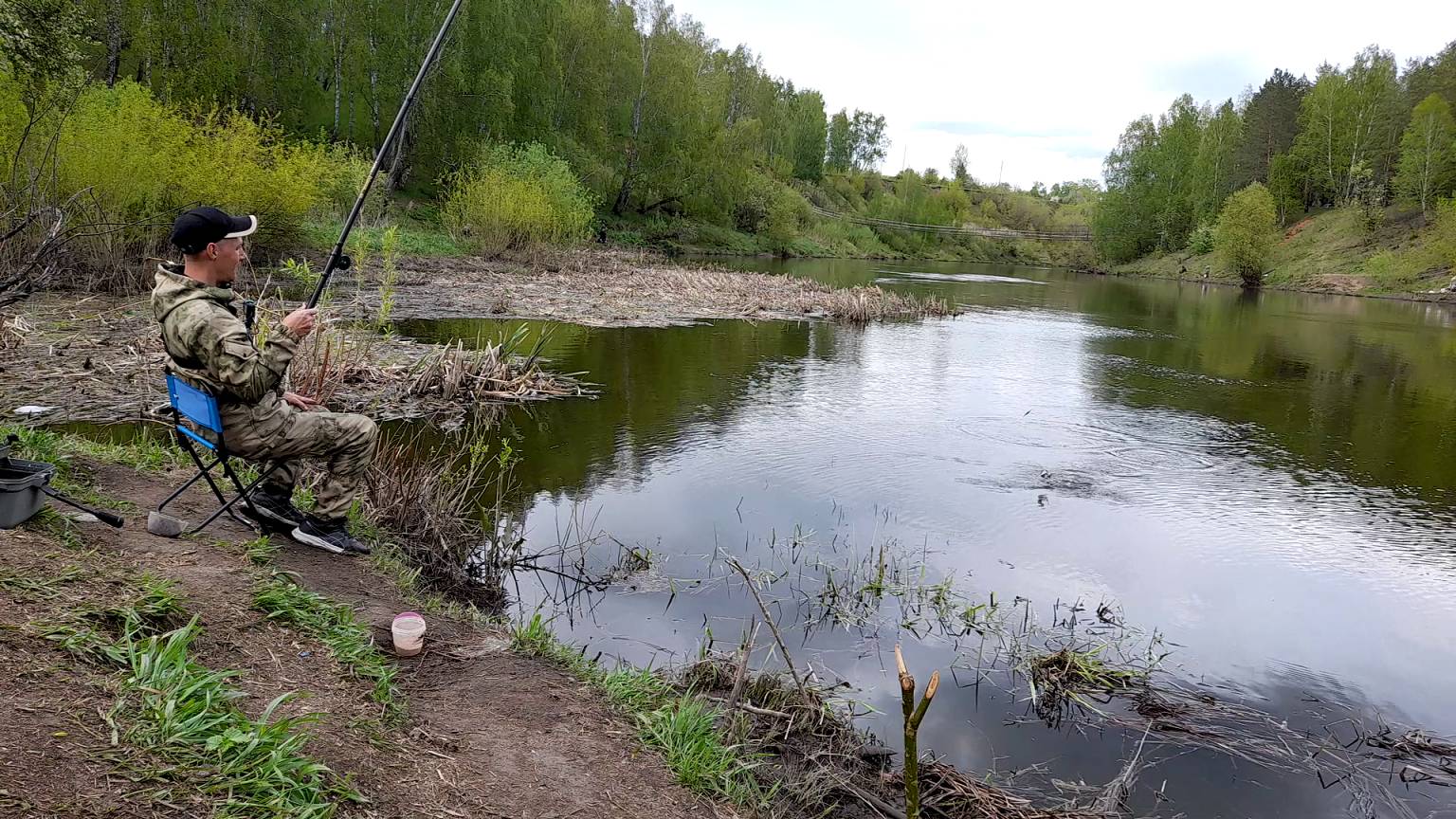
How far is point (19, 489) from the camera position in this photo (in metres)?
4.00

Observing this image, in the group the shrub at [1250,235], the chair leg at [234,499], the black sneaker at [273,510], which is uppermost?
the shrub at [1250,235]

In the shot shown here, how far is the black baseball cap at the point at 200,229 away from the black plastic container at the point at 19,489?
4.36 ft

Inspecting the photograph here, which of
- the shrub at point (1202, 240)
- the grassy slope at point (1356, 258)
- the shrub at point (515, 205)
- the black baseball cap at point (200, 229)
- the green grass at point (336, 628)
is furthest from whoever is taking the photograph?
the shrub at point (1202, 240)

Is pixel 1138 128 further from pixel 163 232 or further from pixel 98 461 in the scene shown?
pixel 98 461

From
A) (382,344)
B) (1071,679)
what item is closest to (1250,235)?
(382,344)

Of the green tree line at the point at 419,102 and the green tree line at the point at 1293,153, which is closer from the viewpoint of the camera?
the green tree line at the point at 419,102

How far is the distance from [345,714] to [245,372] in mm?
2166

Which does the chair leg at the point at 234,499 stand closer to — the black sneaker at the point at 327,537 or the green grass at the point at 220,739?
the black sneaker at the point at 327,537

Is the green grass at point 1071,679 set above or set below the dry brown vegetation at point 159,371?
below

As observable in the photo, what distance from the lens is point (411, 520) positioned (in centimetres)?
659

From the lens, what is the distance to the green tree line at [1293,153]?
52.4m

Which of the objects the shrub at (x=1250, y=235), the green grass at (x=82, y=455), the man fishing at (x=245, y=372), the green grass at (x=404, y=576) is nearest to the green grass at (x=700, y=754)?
the green grass at (x=404, y=576)

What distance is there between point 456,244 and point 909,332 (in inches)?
656

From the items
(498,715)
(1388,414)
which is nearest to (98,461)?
(498,715)
